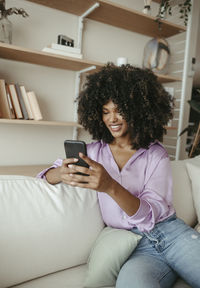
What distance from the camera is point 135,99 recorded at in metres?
1.08

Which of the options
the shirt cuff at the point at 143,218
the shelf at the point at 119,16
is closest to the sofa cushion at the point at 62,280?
the shirt cuff at the point at 143,218

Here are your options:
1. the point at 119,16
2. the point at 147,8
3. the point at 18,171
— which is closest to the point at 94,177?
the point at 18,171

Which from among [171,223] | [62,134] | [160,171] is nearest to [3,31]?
[62,134]

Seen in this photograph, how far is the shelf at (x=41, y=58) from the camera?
1.48 meters

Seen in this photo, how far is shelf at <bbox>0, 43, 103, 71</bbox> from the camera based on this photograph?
148cm

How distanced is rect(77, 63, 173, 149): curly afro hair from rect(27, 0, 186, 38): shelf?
807 millimetres

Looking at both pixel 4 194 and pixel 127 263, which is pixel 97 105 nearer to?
pixel 4 194

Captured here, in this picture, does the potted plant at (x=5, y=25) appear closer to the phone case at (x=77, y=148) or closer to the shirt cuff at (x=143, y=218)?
the phone case at (x=77, y=148)

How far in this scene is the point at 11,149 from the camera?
182 centimetres

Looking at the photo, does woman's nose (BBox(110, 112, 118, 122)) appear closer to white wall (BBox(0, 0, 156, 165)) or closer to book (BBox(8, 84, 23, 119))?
book (BBox(8, 84, 23, 119))

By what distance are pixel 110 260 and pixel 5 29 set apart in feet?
4.72

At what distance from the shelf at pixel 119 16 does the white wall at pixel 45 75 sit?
0.08m

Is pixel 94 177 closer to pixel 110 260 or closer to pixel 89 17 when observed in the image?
pixel 110 260

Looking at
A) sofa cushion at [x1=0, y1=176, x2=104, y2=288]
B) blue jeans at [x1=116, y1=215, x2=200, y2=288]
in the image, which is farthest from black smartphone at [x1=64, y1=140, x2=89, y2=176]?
blue jeans at [x1=116, y1=215, x2=200, y2=288]
